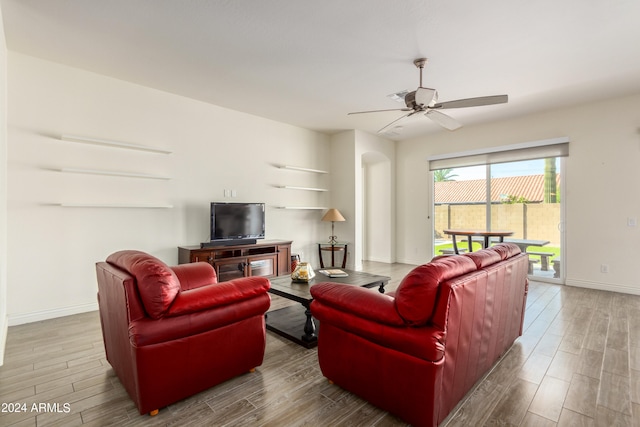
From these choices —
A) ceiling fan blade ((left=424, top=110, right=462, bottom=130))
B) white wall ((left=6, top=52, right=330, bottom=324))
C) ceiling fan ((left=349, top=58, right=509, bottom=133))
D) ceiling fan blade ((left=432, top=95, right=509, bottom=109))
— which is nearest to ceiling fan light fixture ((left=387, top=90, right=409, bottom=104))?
ceiling fan ((left=349, top=58, right=509, bottom=133))

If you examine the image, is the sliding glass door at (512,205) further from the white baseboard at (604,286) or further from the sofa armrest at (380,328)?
the sofa armrest at (380,328)

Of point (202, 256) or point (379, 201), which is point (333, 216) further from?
point (202, 256)

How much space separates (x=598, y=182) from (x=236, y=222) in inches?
210

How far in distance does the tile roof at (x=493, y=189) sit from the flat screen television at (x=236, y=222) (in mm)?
3758

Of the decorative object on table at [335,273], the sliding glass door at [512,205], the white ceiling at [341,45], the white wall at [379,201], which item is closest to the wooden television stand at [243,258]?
the decorative object on table at [335,273]

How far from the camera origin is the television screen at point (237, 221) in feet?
13.8

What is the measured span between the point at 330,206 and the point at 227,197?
2.24 meters

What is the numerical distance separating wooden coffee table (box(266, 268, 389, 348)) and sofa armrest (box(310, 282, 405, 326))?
0.62 metres

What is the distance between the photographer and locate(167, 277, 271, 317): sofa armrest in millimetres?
1668

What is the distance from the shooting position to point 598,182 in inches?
172

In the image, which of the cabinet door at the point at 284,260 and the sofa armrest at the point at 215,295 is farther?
the cabinet door at the point at 284,260

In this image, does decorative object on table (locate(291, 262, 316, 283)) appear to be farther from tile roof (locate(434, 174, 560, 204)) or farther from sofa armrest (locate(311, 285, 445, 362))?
tile roof (locate(434, 174, 560, 204))

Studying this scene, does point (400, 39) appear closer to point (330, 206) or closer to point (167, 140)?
point (167, 140)

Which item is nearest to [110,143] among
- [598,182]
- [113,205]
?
[113,205]
